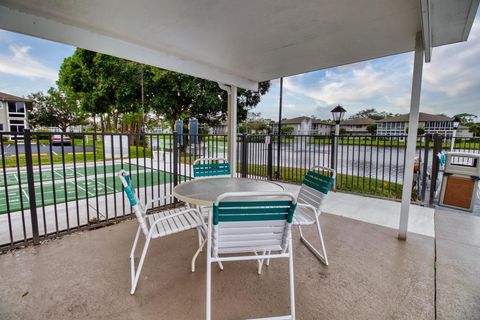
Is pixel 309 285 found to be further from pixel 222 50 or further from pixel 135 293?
pixel 222 50

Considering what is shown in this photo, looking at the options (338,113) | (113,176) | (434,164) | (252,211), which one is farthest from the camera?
(338,113)

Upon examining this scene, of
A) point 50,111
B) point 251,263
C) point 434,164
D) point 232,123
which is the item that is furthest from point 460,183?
point 50,111

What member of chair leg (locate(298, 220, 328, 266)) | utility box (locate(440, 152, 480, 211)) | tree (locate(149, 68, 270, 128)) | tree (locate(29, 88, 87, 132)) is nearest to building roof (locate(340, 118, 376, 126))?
tree (locate(149, 68, 270, 128))

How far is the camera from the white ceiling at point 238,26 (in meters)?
1.87

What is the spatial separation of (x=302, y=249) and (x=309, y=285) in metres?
0.62

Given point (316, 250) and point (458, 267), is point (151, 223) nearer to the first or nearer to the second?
point (316, 250)

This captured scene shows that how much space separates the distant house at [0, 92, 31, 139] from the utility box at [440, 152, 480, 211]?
3412 cm

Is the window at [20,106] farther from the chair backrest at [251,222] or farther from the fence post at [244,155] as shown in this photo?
the chair backrest at [251,222]

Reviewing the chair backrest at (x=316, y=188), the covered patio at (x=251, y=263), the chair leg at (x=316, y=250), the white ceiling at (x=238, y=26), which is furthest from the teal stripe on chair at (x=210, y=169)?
the white ceiling at (x=238, y=26)

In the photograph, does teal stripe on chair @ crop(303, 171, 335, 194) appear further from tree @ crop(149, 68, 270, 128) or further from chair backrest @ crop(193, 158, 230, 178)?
tree @ crop(149, 68, 270, 128)

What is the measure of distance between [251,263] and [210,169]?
1.33 metres

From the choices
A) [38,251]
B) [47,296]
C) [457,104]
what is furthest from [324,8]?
[457,104]

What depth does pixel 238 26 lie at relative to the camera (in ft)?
7.36

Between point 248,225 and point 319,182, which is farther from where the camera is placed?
point 319,182
